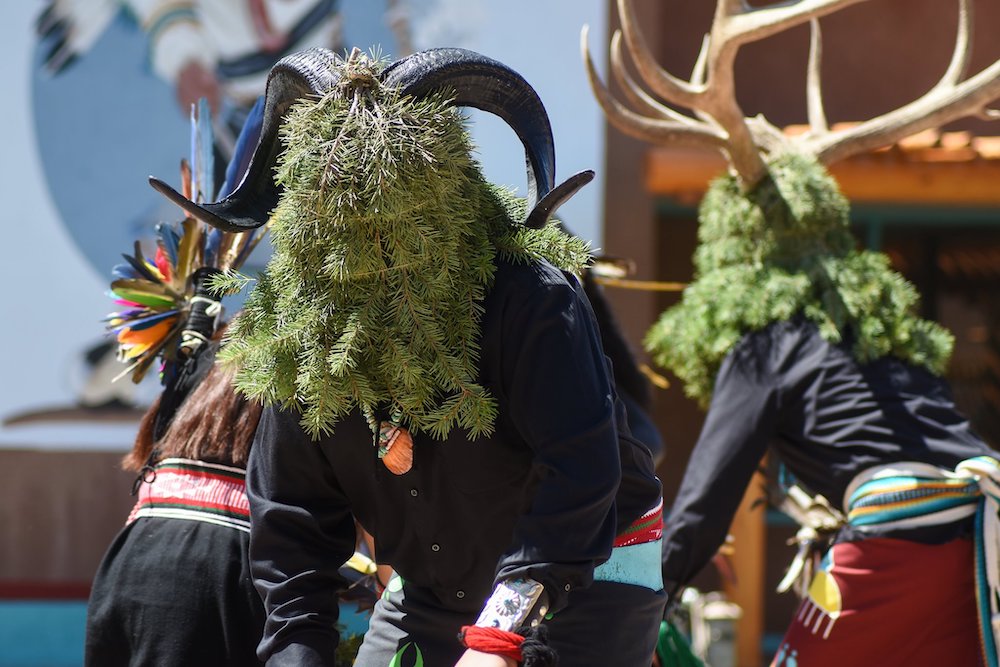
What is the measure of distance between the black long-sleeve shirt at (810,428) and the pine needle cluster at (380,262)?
1.45m

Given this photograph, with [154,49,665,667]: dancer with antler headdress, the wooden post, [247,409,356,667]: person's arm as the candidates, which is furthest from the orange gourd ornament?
the wooden post

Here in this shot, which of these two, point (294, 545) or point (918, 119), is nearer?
point (294, 545)

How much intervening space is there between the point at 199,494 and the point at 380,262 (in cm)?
108

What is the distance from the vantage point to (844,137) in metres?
3.99

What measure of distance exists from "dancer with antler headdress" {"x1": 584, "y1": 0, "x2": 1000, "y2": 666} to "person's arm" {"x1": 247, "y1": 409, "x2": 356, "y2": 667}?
4.58ft

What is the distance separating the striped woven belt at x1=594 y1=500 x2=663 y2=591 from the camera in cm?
219

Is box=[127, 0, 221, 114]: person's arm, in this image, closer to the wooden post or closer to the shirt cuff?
the shirt cuff

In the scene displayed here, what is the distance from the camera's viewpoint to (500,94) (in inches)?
85.4

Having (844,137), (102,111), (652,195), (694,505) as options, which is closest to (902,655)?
(694,505)

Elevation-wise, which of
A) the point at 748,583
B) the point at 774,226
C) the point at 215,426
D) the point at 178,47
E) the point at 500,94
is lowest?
the point at 748,583

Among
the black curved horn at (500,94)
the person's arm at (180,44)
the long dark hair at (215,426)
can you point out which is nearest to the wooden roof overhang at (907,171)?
the person's arm at (180,44)

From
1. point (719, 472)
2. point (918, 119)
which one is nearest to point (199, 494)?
point (719, 472)

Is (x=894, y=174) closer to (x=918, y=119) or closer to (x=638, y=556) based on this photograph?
(x=918, y=119)

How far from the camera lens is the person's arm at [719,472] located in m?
3.35
